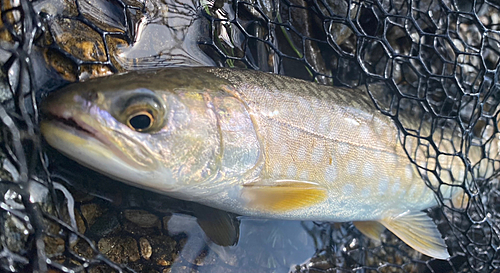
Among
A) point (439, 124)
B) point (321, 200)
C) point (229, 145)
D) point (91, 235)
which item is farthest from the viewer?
point (439, 124)

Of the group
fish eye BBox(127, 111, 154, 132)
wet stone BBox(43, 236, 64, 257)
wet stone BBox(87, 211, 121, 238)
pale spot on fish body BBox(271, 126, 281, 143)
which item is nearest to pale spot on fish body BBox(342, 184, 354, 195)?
pale spot on fish body BBox(271, 126, 281, 143)

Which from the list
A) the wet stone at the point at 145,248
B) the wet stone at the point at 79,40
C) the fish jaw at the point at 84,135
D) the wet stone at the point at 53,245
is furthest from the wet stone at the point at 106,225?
the wet stone at the point at 79,40

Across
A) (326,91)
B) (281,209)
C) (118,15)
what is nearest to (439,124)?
(326,91)

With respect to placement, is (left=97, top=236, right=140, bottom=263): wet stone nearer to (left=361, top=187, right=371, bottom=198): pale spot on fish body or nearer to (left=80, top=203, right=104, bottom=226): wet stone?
(left=80, top=203, right=104, bottom=226): wet stone

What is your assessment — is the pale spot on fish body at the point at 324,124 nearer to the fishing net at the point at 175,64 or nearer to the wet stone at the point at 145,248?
the fishing net at the point at 175,64

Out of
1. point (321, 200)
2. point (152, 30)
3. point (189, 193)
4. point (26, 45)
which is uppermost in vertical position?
point (152, 30)

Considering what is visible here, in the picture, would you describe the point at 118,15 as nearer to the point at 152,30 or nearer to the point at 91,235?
the point at 152,30
